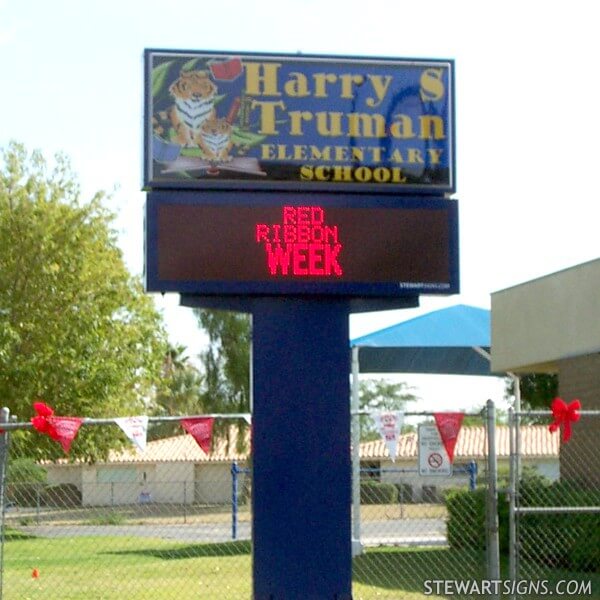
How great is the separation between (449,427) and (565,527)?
16.4 feet

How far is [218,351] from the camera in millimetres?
53000

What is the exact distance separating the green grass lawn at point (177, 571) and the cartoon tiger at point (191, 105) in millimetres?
6075

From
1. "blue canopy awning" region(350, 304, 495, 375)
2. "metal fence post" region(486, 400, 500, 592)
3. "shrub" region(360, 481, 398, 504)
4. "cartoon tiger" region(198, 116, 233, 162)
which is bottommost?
"shrub" region(360, 481, 398, 504)

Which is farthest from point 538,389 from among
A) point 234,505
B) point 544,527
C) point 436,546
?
point 544,527

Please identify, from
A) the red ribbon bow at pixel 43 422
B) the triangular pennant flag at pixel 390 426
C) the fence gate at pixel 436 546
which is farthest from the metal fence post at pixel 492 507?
the red ribbon bow at pixel 43 422

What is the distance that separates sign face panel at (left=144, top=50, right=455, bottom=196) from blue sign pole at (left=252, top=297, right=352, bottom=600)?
3.64ft

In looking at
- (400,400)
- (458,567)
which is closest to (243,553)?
(458,567)

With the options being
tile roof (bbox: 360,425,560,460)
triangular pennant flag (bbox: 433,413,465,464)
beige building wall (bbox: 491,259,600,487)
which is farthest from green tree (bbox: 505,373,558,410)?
triangular pennant flag (bbox: 433,413,465,464)

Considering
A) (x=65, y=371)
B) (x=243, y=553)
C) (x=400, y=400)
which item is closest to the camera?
(x=243, y=553)

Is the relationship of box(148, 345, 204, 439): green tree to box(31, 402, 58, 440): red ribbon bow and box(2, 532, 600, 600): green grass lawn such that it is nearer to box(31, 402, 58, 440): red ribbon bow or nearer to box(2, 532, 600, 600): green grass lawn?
box(2, 532, 600, 600): green grass lawn

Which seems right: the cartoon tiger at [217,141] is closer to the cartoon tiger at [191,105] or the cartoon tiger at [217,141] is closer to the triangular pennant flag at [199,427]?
the cartoon tiger at [191,105]

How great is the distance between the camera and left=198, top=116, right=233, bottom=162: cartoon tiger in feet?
33.7

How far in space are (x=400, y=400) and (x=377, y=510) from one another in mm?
52879

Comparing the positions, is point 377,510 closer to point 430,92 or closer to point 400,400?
point 430,92
